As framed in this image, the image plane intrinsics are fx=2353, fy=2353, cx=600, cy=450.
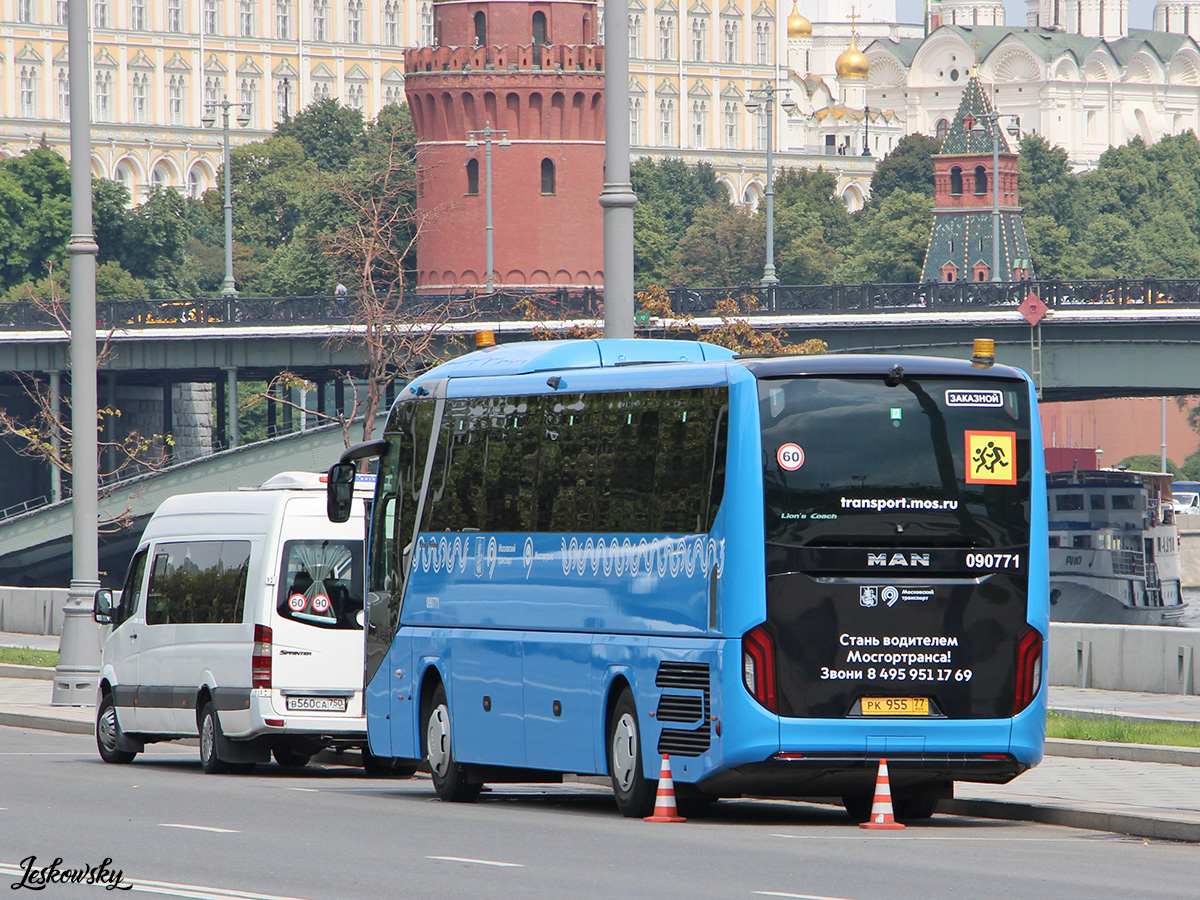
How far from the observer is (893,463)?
13.7 m

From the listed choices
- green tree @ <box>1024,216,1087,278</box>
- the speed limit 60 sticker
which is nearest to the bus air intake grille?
the speed limit 60 sticker

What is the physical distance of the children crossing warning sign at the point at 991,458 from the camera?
13.9 meters

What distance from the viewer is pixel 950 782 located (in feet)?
47.2

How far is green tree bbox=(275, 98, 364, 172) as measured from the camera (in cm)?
13250

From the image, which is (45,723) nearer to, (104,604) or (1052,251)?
(104,604)

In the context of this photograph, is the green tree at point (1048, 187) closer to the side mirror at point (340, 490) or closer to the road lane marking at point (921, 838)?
the side mirror at point (340, 490)

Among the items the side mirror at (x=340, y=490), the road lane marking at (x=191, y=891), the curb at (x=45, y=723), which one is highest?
the side mirror at (x=340, y=490)

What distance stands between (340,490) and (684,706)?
4299mm

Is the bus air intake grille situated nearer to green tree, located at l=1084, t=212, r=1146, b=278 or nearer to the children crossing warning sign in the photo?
the children crossing warning sign

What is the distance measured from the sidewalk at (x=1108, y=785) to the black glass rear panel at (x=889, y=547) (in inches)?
37.9

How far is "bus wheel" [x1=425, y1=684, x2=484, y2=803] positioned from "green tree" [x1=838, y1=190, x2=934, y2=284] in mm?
115557

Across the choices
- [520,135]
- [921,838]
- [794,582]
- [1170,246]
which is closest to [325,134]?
[520,135]

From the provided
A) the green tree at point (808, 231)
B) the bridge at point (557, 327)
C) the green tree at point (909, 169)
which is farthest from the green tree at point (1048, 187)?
the bridge at point (557, 327)

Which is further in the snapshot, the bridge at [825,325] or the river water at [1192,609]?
the river water at [1192,609]
